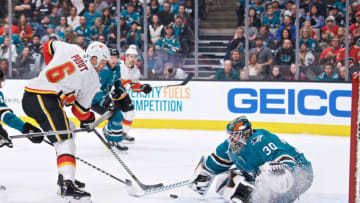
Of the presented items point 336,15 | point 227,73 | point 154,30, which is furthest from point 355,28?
point 154,30

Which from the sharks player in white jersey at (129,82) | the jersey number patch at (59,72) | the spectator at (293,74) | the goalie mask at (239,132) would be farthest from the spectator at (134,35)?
the goalie mask at (239,132)

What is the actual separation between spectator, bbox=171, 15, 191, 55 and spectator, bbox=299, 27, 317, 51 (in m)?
1.49

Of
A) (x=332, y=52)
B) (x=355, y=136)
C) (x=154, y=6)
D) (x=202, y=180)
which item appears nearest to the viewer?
(x=355, y=136)

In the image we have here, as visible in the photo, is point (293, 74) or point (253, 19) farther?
point (253, 19)

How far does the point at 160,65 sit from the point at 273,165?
450 cm

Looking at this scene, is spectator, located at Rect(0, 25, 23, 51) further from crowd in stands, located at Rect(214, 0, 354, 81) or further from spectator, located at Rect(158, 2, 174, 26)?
crowd in stands, located at Rect(214, 0, 354, 81)

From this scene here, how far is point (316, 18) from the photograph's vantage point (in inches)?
260

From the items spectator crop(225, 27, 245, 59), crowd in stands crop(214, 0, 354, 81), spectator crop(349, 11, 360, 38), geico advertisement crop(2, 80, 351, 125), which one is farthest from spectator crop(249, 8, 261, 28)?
spectator crop(349, 11, 360, 38)

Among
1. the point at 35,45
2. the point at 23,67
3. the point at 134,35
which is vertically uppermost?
the point at 134,35

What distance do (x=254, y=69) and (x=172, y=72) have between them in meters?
1.12

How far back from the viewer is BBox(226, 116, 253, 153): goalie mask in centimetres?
297

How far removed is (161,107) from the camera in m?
6.98

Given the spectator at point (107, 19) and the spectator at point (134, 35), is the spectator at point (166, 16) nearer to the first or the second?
the spectator at point (134, 35)

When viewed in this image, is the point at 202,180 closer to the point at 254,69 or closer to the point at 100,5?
the point at 254,69
